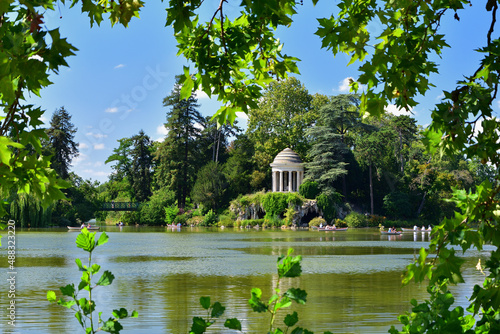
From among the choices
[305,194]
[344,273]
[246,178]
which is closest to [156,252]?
[344,273]

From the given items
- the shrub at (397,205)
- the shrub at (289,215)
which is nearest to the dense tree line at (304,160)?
the shrub at (397,205)

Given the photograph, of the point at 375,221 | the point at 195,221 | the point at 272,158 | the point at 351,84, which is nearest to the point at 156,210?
the point at 195,221

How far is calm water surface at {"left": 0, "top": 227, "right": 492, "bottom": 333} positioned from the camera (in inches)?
296

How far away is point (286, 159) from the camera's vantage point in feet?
145

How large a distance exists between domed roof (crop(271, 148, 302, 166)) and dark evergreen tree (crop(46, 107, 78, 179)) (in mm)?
18234

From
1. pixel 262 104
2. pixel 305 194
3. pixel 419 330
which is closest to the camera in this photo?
pixel 419 330

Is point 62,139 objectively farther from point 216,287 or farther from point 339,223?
point 216,287

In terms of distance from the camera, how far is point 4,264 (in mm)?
15109

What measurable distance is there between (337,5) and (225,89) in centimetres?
81

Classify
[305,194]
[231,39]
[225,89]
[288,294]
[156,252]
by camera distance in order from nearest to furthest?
1. [288,294]
2. [231,39]
3. [225,89]
4. [156,252]
5. [305,194]

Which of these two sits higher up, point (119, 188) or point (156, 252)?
point (119, 188)

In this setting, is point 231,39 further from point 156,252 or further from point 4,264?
point 156,252

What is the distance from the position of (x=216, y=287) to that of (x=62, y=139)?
40.7 m

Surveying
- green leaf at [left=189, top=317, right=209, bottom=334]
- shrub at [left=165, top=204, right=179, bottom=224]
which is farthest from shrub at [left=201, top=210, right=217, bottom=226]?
green leaf at [left=189, top=317, right=209, bottom=334]
